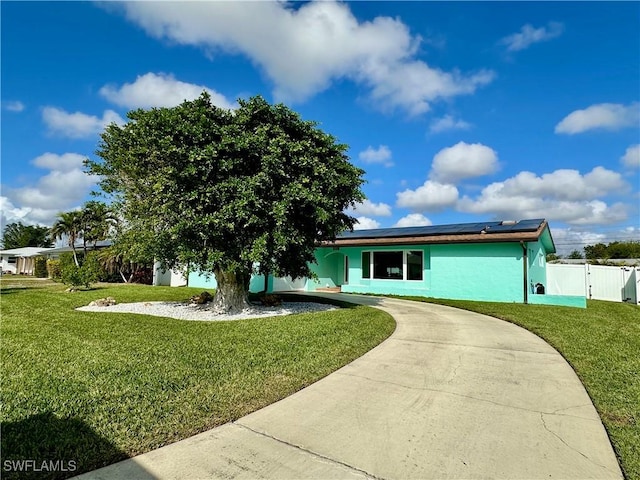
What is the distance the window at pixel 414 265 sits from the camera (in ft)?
58.2

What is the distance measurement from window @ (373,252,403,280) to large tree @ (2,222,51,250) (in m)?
69.2

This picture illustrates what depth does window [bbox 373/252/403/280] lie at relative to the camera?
731 inches

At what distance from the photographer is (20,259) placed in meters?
46.5

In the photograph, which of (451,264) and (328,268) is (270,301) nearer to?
(451,264)

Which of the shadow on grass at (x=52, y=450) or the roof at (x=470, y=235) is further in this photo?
the roof at (x=470, y=235)

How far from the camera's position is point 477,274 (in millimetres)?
15656

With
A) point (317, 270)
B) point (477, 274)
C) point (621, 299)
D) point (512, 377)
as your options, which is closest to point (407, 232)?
point (477, 274)

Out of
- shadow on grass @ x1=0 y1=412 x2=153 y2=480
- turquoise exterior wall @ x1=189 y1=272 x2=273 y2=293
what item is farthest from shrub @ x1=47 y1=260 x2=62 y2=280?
shadow on grass @ x1=0 y1=412 x2=153 y2=480

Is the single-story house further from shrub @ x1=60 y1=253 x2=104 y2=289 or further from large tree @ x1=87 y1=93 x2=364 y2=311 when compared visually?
shrub @ x1=60 y1=253 x2=104 y2=289

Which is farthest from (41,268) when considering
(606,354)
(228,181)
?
(606,354)

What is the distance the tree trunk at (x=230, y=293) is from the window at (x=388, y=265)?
31.8 ft

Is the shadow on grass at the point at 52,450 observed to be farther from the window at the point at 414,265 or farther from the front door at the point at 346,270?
the front door at the point at 346,270

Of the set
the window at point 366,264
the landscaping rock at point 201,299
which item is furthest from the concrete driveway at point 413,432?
the window at point 366,264

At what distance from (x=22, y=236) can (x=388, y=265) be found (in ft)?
246
